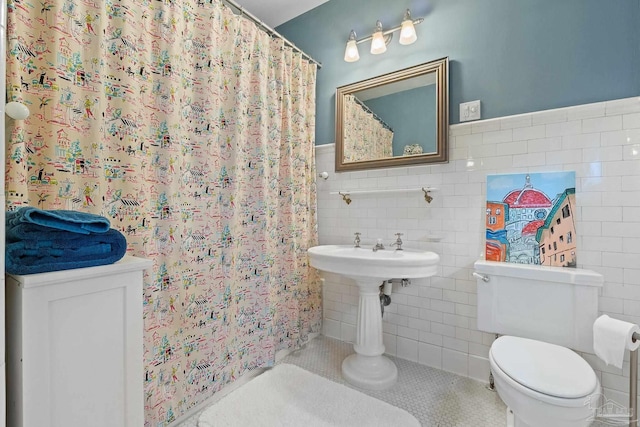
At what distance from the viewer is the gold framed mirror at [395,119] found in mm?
1801

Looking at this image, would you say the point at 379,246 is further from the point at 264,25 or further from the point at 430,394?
the point at 264,25

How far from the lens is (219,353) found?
1.55 meters

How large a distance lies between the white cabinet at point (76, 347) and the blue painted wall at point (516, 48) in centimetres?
185

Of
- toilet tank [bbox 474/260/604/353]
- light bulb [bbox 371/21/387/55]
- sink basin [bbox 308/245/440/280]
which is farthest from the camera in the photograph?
light bulb [bbox 371/21/387/55]

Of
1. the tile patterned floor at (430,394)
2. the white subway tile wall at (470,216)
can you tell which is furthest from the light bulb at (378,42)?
the tile patterned floor at (430,394)

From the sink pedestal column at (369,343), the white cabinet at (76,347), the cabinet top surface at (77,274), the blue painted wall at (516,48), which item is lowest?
the sink pedestal column at (369,343)

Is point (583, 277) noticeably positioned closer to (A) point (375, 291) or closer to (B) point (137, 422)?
(A) point (375, 291)

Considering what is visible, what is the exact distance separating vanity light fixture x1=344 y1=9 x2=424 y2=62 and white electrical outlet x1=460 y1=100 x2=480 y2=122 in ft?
1.70

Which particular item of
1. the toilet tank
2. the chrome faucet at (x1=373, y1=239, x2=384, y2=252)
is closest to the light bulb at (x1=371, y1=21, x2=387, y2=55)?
the chrome faucet at (x1=373, y1=239, x2=384, y2=252)

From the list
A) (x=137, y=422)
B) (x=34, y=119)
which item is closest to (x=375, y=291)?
(x=137, y=422)

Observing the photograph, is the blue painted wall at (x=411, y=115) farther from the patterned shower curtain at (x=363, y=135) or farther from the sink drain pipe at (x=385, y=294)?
the sink drain pipe at (x=385, y=294)

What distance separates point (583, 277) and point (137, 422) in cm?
180

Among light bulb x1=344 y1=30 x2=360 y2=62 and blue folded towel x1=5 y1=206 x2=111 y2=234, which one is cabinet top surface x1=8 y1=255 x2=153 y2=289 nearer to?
blue folded towel x1=5 y1=206 x2=111 y2=234

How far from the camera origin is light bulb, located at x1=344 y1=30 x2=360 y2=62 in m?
2.00
